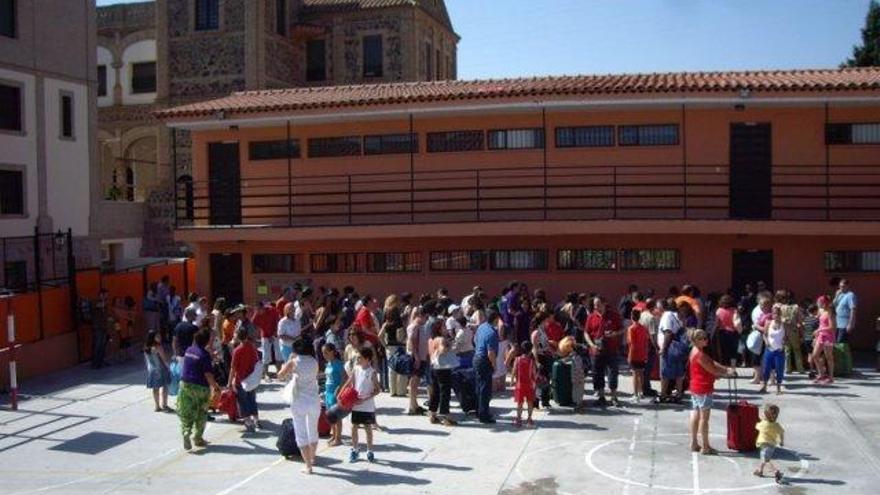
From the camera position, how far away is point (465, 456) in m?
→ 12.6

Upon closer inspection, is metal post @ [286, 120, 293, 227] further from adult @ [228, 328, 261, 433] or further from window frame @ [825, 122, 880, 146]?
window frame @ [825, 122, 880, 146]

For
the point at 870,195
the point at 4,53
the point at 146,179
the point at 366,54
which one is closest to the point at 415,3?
the point at 366,54

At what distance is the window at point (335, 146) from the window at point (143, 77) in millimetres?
25403

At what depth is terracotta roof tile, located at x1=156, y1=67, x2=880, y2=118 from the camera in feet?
66.7

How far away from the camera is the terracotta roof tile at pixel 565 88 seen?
66.7 feet

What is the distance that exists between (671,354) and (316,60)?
117 feet

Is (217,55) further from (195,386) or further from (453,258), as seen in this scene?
(195,386)

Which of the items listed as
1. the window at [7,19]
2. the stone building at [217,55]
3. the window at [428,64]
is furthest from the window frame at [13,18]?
the window at [428,64]

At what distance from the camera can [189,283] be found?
27.6 metres

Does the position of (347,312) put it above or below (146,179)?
below

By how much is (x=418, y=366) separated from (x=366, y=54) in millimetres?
33563

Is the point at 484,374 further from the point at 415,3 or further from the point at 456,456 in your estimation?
the point at 415,3

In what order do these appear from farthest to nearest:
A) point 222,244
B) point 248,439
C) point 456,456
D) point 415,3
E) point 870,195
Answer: point 415,3 < point 222,244 < point 870,195 < point 248,439 < point 456,456

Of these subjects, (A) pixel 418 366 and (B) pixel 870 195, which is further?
(B) pixel 870 195
